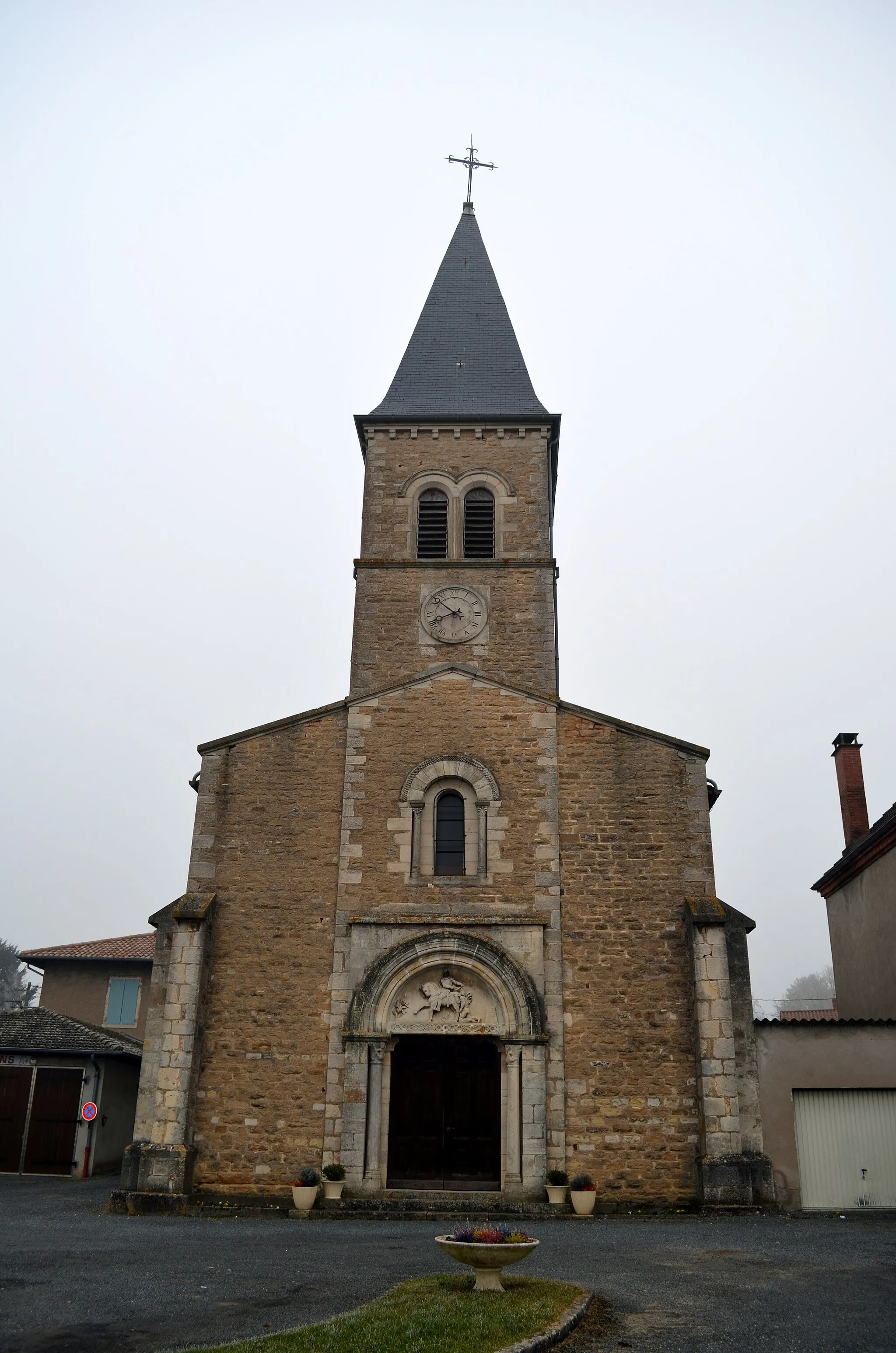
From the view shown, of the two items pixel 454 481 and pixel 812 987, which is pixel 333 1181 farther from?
pixel 812 987

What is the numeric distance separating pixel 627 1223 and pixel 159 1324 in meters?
7.70

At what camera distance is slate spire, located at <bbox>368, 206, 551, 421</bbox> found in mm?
21375

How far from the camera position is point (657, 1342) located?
6434 mm

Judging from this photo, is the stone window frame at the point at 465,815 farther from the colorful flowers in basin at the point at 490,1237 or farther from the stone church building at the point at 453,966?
the colorful flowers in basin at the point at 490,1237

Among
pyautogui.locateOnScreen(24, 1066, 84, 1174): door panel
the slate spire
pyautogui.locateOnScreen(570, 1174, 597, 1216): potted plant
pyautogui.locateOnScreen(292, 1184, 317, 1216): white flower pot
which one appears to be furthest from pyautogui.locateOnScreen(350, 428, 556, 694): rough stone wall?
pyautogui.locateOnScreen(24, 1066, 84, 1174): door panel

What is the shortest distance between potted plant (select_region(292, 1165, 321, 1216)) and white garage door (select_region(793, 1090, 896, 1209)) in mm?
6604

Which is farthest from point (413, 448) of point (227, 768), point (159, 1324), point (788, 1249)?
point (159, 1324)

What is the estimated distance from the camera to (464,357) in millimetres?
22922

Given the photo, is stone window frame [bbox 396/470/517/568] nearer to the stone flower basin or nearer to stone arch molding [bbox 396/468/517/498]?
stone arch molding [bbox 396/468/517/498]

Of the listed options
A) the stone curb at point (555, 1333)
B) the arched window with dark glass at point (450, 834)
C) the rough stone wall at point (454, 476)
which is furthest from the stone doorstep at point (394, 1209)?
the rough stone wall at point (454, 476)

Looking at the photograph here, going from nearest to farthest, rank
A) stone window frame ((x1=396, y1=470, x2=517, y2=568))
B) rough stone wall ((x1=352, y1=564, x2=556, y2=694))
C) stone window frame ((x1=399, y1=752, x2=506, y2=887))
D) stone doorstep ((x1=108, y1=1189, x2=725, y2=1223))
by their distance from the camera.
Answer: stone doorstep ((x1=108, y1=1189, x2=725, y2=1223)) < stone window frame ((x1=399, y1=752, x2=506, y2=887)) < rough stone wall ((x1=352, y1=564, x2=556, y2=694)) < stone window frame ((x1=396, y1=470, x2=517, y2=568))

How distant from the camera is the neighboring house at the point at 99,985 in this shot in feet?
83.9

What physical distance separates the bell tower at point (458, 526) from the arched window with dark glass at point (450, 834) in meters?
2.17

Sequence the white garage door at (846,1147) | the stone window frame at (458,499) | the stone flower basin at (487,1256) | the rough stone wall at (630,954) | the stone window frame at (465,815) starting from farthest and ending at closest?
the stone window frame at (458,499) → the stone window frame at (465,815) → the white garage door at (846,1147) → the rough stone wall at (630,954) → the stone flower basin at (487,1256)
